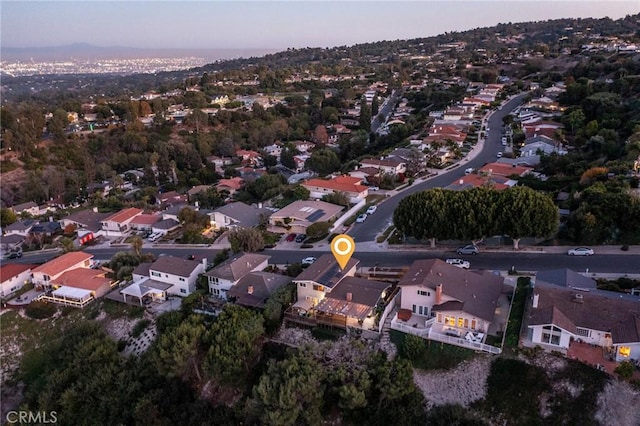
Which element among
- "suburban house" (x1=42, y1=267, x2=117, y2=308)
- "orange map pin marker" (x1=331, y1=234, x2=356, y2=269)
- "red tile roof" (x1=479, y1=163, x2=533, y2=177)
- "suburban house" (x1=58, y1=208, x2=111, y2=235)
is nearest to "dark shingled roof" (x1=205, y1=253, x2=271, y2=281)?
"orange map pin marker" (x1=331, y1=234, x2=356, y2=269)

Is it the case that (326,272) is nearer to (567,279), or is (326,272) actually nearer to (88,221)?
(567,279)

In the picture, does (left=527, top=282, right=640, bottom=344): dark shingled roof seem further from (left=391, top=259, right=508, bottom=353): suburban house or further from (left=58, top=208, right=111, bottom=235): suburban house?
(left=58, top=208, right=111, bottom=235): suburban house

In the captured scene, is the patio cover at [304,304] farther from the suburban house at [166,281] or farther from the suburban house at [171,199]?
the suburban house at [171,199]

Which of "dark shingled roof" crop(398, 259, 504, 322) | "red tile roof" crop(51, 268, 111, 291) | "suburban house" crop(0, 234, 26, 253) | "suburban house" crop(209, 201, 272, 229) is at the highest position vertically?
"dark shingled roof" crop(398, 259, 504, 322)

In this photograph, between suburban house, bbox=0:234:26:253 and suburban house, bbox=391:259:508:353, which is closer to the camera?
suburban house, bbox=391:259:508:353

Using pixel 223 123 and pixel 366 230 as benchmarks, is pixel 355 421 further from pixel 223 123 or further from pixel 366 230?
pixel 223 123

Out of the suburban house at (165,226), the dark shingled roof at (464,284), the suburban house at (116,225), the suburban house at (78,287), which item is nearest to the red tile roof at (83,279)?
the suburban house at (78,287)

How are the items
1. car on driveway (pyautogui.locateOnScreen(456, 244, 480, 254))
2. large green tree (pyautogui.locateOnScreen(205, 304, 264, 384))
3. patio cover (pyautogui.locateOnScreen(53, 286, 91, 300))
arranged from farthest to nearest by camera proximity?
patio cover (pyautogui.locateOnScreen(53, 286, 91, 300))
car on driveway (pyautogui.locateOnScreen(456, 244, 480, 254))
large green tree (pyautogui.locateOnScreen(205, 304, 264, 384))

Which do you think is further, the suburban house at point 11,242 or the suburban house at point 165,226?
the suburban house at point 11,242
